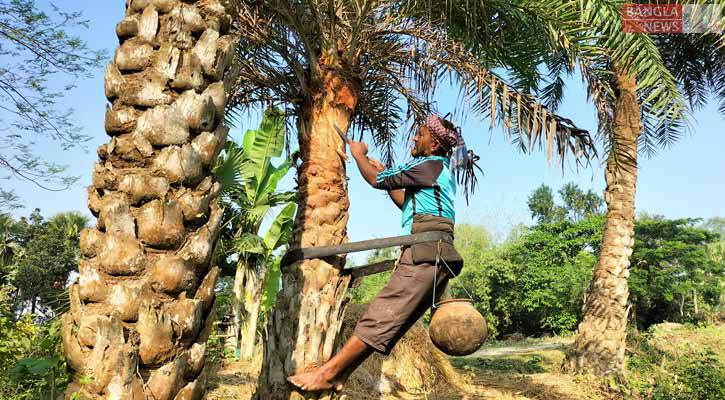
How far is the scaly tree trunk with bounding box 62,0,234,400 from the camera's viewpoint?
2283mm

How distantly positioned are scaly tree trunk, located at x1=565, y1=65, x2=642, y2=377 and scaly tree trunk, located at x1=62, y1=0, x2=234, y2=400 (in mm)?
9263

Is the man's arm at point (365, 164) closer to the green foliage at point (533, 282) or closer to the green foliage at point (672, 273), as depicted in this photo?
the green foliage at point (533, 282)

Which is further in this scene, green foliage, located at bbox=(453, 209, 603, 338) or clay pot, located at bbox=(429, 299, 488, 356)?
green foliage, located at bbox=(453, 209, 603, 338)

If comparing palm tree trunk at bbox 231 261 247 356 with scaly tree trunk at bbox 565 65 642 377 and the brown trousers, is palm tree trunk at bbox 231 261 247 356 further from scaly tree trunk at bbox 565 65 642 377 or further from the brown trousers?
the brown trousers

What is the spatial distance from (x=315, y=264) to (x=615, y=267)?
25.2 ft

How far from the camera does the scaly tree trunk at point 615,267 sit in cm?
1000

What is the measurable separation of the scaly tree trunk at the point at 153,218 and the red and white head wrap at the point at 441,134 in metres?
1.95

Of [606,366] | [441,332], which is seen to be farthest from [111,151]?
[606,366]

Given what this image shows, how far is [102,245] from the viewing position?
2.38m

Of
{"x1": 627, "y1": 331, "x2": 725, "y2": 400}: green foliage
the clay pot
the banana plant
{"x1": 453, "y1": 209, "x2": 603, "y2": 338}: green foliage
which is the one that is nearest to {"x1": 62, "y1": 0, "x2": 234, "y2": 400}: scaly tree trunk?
the clay pot

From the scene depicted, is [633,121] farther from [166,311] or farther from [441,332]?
[166,311]

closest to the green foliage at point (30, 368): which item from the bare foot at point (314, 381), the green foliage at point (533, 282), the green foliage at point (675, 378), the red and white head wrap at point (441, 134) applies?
the bare foot at point (314, 381)

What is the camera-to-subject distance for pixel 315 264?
195 inches

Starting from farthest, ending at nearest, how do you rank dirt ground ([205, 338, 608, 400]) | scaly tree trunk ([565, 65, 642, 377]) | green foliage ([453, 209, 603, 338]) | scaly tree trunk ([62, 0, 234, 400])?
green foliage ([453, 209, 603, 338]) → scaly tree trunk ([565, 65, 642, 377]) → dirt ground ([205, 338, 608, 400]) → scaly tree trunk ([62, 0, 234, 400])
